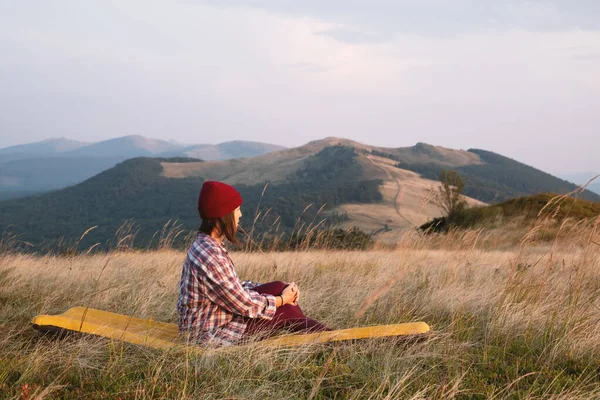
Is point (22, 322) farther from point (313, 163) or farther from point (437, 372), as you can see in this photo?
point (313, 163)

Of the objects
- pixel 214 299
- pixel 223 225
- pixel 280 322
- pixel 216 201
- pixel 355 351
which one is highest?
pixel 216 201

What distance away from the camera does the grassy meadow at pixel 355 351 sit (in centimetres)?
278

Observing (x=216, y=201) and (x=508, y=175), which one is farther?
(x=508, y=175)

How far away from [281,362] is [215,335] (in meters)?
0.53

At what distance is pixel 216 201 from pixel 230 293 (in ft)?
2.00

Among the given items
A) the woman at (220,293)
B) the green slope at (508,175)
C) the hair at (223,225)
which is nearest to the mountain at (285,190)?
the green slope at (508,175)

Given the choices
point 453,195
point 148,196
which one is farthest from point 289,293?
point 148,196

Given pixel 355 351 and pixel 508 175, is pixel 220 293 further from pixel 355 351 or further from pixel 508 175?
pixel 508 175

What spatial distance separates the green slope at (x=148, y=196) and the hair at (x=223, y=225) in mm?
70902

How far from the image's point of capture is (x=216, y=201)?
127 inches

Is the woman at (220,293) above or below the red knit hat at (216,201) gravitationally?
below

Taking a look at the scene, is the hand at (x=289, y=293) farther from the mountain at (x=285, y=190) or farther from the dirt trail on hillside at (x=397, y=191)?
the mountain at (x=285, y=190)

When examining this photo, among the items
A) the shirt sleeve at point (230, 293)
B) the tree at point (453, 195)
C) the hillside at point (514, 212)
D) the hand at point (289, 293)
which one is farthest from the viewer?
the tree at point (453, 195)

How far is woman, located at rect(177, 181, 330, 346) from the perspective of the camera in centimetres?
322
